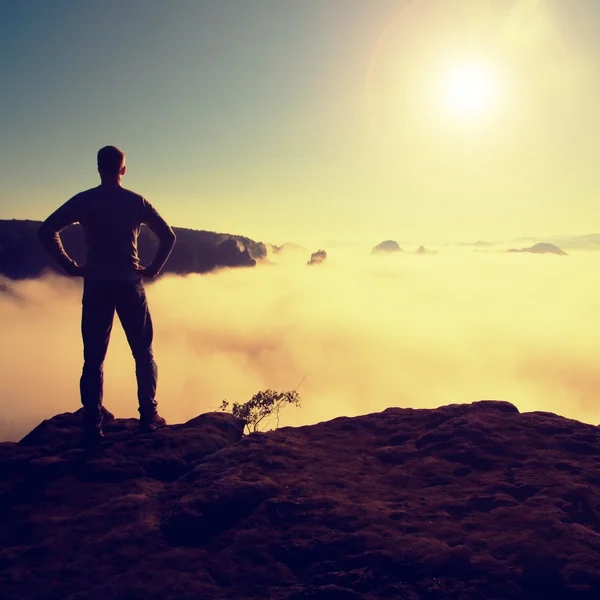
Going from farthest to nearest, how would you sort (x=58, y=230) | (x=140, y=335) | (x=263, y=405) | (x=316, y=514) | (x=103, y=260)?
(x=263, y=405) < (x=140, y=335) < (x=103, y=260) < (x=58, y=230) < (x=316, y=514)

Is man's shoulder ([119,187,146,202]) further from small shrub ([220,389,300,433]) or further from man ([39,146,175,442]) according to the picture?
small shrub ([220,389,300,433])

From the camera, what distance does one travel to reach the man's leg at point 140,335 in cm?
759

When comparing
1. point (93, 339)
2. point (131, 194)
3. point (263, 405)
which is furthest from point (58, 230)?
point (263, 405)

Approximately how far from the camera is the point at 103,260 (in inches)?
291

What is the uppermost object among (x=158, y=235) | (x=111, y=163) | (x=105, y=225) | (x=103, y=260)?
(x=111, y=163)

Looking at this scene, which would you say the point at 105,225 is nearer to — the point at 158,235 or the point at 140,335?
the point at 158,235

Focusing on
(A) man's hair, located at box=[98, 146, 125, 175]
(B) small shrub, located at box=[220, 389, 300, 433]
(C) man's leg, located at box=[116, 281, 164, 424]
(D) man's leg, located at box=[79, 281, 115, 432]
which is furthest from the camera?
(B) small shrub, located at box=[220, 389, 300, 433]

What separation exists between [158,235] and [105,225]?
2.58ft

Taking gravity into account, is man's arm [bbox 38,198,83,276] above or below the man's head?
below

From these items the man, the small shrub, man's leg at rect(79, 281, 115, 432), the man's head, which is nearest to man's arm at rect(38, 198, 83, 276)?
the man

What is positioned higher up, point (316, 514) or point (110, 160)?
point (110, 160)

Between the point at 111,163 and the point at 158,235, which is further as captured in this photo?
the point at 158,235

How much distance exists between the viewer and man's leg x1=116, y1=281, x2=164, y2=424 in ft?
24.9

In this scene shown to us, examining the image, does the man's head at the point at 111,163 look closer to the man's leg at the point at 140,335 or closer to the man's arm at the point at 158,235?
the man's arm at the point at 158,235
